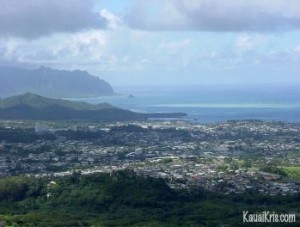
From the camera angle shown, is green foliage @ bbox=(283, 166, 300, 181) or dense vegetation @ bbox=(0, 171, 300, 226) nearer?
dense vegetation @ bbox=(0, 171, 300, 226)

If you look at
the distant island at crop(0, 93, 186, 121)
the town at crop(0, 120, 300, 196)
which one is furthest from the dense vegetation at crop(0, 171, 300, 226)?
the distant island at crop(0, 93, 186, 121)

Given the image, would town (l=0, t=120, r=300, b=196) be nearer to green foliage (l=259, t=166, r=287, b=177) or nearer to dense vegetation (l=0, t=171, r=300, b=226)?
green foliage (l=259, t=166, r=287, b=177)

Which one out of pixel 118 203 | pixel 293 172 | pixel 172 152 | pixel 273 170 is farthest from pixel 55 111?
pixel 118 203

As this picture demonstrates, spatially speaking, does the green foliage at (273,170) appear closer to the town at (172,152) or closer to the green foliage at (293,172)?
the town at (172,152)

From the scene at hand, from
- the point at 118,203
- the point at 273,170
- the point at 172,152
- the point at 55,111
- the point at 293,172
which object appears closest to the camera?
the point at 118,203

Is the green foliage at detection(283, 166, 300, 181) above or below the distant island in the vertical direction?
below

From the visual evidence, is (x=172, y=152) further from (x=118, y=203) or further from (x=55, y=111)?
(x=55, y=111)

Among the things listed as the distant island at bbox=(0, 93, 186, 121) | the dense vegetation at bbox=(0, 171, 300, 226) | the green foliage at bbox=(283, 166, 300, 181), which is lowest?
the dense vegetation at bbox=(0, 171, 300, 226)
